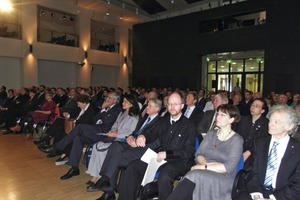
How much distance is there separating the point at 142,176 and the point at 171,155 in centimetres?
47

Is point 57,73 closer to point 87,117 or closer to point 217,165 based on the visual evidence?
point 87,117

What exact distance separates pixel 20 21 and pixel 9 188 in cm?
1211

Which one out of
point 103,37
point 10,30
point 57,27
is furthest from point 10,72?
point 103,37

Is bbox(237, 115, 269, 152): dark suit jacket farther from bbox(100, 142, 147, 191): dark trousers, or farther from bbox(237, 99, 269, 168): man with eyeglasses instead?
bbox(100, 142, 147, 191): dark trousers

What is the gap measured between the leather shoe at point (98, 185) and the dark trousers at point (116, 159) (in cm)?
11

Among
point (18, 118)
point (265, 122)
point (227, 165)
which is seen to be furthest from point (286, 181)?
point (18, 118)

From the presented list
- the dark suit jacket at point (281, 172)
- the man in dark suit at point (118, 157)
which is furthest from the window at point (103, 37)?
the dark suit jacket at point (281, 172)

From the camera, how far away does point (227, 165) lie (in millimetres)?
2547

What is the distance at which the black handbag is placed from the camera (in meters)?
3.04

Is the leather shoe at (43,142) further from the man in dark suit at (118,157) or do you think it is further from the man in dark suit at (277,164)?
the man in dark suit at (277,164)

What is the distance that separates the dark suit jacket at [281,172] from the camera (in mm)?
2203

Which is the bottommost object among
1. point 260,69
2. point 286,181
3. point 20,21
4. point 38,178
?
point 38,178

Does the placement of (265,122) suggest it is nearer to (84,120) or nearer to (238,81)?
(84,120)

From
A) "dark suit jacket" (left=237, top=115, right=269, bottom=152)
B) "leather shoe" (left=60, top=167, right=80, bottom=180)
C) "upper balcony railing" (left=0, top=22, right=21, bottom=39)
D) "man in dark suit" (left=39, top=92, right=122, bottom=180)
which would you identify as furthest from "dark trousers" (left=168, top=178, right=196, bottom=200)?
"upper balcony railing" (left=0, top=22, right=21, bottom=39)
